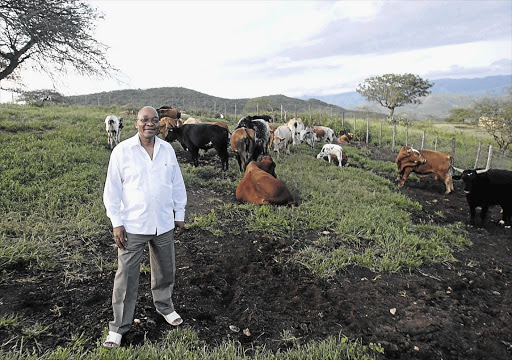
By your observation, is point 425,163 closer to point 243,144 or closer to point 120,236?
point 243,144

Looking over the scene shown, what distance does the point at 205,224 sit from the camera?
591 cm

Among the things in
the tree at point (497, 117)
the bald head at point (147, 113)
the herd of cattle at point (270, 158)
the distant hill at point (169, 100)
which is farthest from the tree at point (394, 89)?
the bald head at point (147, 113)

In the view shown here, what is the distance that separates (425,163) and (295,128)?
6.01 m

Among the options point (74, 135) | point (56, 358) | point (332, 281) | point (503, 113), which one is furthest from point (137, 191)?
point (503, 113)

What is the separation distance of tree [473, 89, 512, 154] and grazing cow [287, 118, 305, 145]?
10117 millimetres

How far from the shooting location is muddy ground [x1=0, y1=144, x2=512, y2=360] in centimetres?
332

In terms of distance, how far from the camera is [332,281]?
4496 millimetres

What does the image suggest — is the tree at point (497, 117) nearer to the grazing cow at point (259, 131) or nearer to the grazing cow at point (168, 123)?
the grazing cow at point (259, 131)

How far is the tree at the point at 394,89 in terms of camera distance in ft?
138

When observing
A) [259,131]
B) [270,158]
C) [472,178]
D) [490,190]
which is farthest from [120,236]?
[259,131]

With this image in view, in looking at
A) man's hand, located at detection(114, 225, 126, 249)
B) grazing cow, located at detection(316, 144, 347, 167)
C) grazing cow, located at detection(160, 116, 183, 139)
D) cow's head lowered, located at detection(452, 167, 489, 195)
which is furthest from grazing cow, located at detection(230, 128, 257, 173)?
man's hand, located at detection(114, 225, 126, 249)

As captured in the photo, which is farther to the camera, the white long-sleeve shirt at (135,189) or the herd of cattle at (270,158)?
the herd of cattle at (270,158)

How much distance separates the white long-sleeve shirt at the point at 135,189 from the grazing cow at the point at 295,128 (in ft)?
39.6

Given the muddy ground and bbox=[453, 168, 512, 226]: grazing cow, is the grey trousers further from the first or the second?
bbox=[453, 168, 512, 226]: grazing cow
